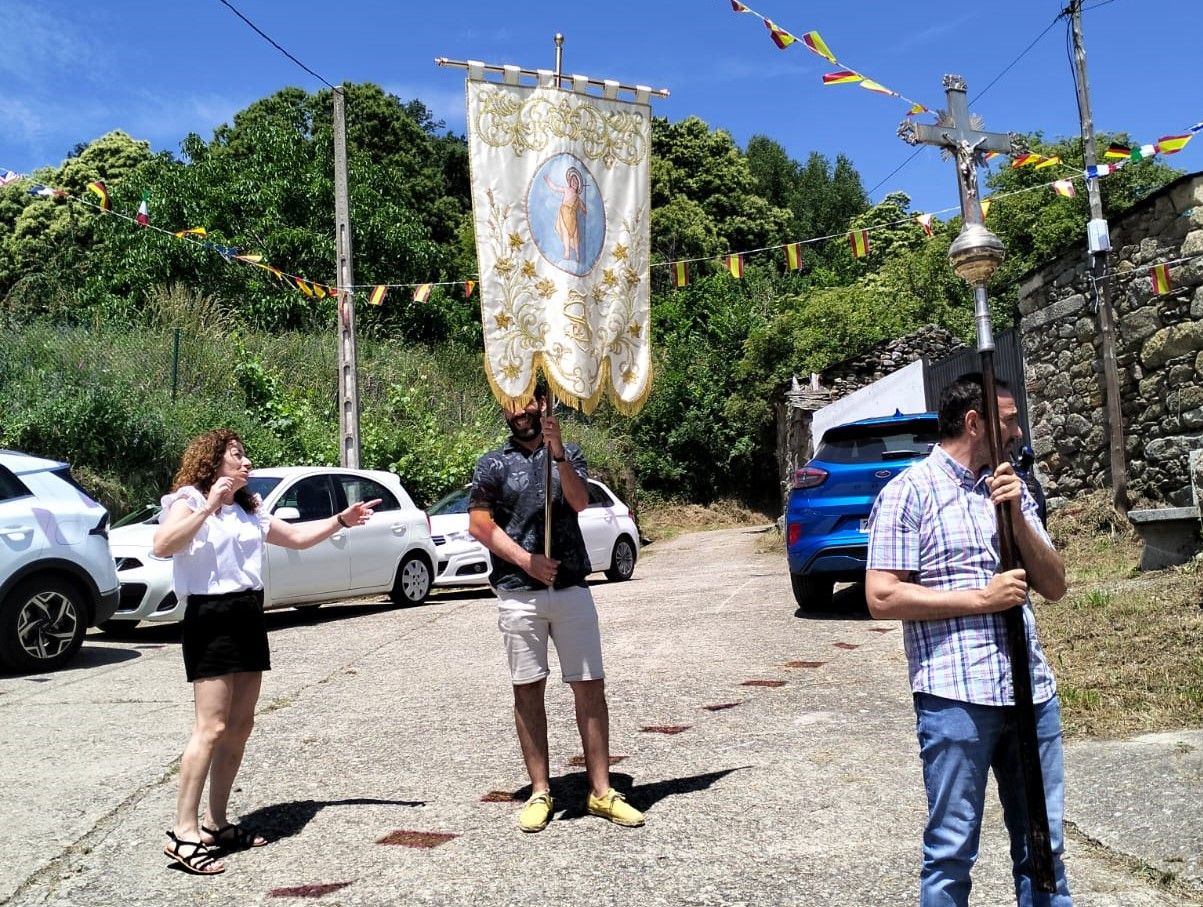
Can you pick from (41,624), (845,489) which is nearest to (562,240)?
(845,489)

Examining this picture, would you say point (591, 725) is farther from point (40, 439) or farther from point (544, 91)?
point (40, 439)

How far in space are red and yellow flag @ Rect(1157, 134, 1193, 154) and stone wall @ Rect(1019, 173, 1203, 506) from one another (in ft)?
2.54

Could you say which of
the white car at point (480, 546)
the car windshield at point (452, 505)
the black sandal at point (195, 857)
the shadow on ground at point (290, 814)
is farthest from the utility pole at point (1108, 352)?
the black sandal at point (195, 857)

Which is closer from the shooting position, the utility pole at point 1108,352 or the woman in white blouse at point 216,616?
the woman in white blouse at point 216,616

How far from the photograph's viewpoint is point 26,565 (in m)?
9.33

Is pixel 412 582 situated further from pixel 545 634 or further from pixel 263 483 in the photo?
pixel 545 634

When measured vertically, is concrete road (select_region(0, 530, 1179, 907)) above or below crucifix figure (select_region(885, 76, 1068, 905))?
below

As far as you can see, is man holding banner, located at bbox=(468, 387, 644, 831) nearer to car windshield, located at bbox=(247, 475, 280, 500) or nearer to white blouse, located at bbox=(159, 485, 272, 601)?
white blouse, located at bbox=(159, 485, 272, 601)

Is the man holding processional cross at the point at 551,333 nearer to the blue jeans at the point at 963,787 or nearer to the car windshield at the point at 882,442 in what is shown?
the blue jeans at the point at 963,787

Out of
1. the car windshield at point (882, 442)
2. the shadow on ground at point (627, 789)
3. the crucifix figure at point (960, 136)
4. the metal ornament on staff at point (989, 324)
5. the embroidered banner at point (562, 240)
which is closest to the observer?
the metal ornament on staff at point (989, 324)

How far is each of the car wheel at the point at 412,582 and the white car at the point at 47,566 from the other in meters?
4.57

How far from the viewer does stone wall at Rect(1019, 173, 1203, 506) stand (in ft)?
39.9

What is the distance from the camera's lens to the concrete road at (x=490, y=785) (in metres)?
4.30

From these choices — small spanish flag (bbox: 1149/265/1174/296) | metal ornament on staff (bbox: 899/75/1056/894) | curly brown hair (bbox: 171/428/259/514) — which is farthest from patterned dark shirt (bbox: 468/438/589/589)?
small spanish flag (bbox: 1149/265/1174/296)
